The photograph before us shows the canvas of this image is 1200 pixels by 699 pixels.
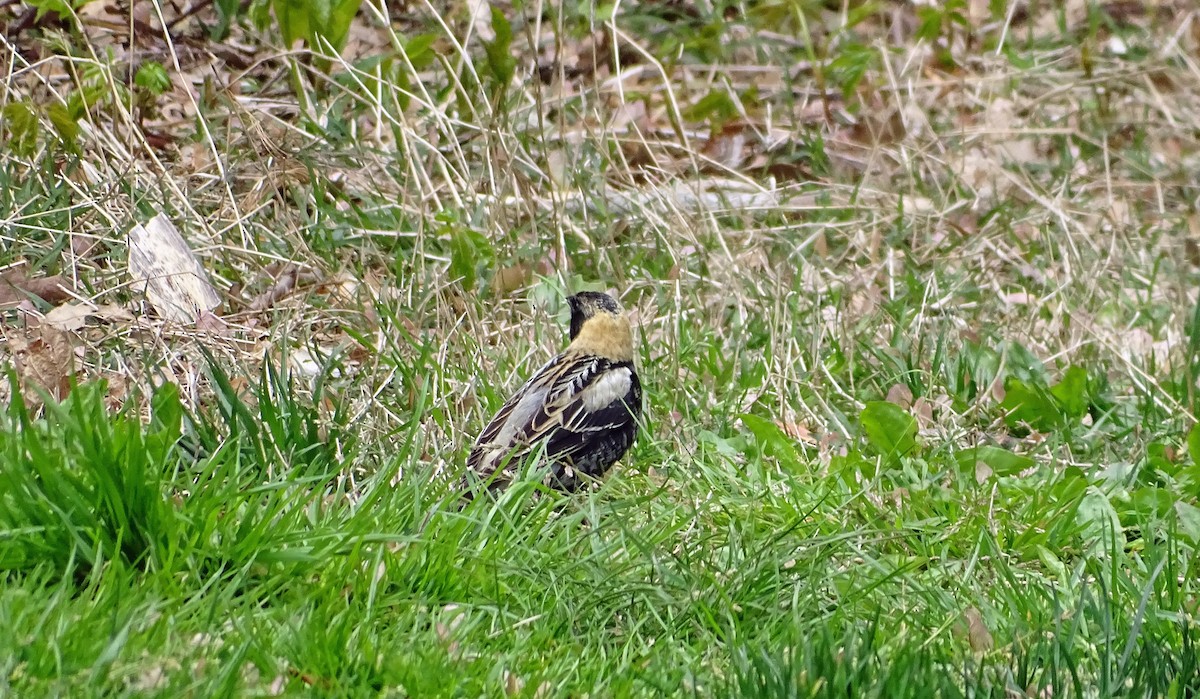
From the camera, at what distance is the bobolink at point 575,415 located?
465cm

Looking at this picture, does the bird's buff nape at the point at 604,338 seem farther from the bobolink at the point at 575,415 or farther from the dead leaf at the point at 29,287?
the dead leaf at the point at 29,287

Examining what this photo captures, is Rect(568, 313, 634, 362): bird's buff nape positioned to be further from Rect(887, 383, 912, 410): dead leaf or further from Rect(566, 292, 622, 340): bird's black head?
Rect(887, 383, 912, 410): dead leaf

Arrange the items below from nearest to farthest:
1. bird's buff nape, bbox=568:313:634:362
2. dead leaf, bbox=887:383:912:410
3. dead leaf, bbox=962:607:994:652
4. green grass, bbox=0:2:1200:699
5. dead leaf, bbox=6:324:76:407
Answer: green grass, bbox=0:2:1200:699, dead leaf, bbox=962:607:994:652, dead leaf, bbox=6:324:76:407, bird's buff nape, bbox=568:313:634:362, dead leaf, bbox=887:383:912:410

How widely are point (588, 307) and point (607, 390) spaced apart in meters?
0.43

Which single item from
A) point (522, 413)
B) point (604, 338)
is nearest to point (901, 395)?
point (604, 338)

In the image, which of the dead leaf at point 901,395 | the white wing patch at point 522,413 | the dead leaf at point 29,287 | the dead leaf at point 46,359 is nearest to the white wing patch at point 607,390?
the white wing patch at point 522,413

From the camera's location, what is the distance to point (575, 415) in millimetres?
4770

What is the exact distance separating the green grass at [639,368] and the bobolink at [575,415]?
0.15m

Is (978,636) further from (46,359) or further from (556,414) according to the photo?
(46,359)

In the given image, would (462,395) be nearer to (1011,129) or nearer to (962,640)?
(962,640)

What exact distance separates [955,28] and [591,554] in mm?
7714

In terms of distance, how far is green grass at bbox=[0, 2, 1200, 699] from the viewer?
3.40 meters

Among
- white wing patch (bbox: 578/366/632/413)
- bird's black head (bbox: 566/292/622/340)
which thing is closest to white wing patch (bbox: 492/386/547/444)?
white wing patch (bbox: 578/366/632/413)

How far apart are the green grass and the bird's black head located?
13.0 inches
